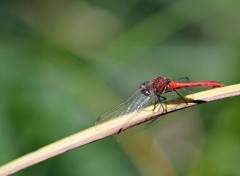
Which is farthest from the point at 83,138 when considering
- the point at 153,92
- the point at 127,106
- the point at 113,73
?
the point at 113,73

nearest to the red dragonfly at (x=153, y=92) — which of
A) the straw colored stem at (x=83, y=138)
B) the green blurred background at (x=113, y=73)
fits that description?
the green blurred background at (x=113, y=73)

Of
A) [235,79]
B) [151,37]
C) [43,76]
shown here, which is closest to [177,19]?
[151,37]

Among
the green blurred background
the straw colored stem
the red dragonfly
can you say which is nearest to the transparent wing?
the red dragonfly

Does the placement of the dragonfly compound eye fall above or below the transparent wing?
above

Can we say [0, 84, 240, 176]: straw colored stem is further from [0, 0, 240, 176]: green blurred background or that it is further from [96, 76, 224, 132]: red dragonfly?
[0, 0, 240, 176]: green blurred background

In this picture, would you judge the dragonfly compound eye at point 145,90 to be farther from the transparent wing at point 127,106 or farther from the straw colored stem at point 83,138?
the straw colored stem at point 83,138

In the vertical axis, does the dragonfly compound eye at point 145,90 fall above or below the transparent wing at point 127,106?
above

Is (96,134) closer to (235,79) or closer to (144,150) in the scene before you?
(144,150)

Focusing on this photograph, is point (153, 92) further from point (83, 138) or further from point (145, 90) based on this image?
point (83, 138)
